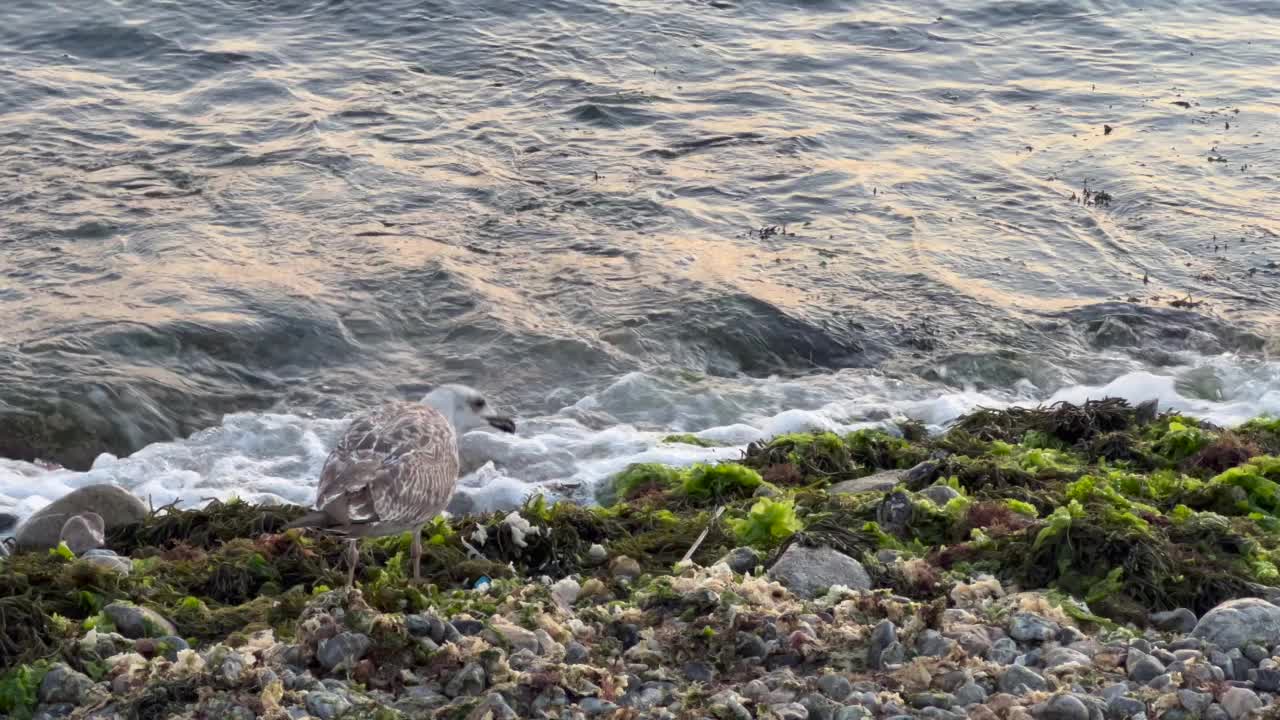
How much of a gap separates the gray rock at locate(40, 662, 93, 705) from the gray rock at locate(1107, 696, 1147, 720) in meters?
3.57

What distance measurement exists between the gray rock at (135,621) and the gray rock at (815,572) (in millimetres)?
2528

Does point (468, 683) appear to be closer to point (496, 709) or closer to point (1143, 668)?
point (496, 709)

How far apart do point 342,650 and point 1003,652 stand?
244cm

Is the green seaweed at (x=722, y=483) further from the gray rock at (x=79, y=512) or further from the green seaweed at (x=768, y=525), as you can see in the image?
the gray rock at (x=79, y=512)

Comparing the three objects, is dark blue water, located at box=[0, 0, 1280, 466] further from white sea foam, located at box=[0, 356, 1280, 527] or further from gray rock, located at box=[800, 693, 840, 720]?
gray rock, located at box=[800, 693, 840, 720]

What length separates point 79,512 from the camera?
8352 millimetres

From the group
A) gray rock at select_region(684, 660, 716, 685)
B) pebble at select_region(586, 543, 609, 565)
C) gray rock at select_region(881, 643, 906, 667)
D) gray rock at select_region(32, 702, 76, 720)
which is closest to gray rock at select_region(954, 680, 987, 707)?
gray rock at select_region(881, 643, 906, 667)

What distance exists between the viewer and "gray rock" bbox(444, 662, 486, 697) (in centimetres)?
532

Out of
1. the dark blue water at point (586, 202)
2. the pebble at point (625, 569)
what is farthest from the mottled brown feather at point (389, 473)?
the dark blue water at point (586, 202)

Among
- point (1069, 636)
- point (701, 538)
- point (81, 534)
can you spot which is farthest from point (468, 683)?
point (81, 534)

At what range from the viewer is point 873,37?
21250mm

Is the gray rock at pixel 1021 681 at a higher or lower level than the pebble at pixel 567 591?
higher

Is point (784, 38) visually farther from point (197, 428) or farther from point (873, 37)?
point (197, 428)

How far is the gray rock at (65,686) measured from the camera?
212 inches
